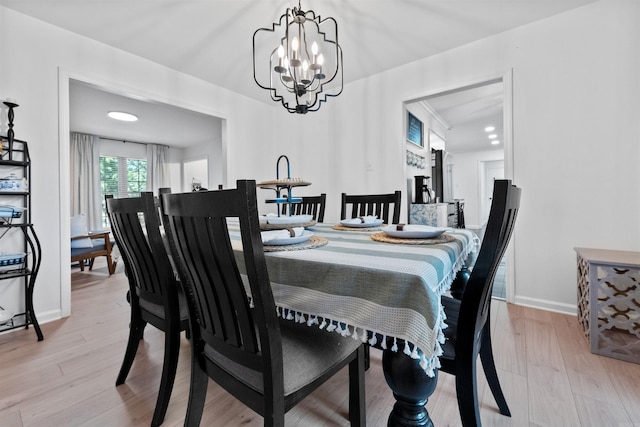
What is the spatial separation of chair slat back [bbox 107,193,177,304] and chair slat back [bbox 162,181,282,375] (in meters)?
0.25

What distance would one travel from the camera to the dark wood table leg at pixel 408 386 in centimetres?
78

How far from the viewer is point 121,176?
627cm

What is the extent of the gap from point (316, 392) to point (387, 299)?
898 mm

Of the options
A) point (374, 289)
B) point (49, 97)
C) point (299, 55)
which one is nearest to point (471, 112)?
point (299, 55)

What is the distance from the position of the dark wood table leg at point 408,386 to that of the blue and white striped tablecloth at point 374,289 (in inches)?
1.8

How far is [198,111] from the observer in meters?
3.24

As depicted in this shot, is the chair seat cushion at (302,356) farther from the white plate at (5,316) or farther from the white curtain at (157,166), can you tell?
the white curtain at (157,166)

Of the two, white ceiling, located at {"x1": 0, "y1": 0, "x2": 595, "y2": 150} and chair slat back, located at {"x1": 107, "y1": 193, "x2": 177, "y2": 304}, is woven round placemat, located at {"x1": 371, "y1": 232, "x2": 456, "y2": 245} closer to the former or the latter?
chair slat back, located at {"x1": 107, "y1": 193, "x2": 177, "y2": 304}

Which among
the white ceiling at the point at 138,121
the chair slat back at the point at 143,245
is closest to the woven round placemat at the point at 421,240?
the chair slat back at the point at 143,245

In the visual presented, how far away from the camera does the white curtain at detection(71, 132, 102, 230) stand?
545cm

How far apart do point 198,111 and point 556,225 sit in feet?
11.9

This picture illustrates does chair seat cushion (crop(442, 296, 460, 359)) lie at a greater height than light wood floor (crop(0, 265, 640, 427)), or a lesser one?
greater

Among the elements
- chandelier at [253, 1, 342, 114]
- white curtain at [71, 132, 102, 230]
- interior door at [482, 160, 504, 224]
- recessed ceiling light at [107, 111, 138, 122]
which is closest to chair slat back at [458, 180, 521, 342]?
chandelier at [253, 1, 342, 114]

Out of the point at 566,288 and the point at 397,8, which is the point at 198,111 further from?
the point at 566,288
